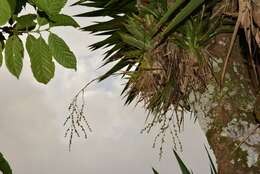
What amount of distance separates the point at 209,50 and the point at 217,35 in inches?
4.0

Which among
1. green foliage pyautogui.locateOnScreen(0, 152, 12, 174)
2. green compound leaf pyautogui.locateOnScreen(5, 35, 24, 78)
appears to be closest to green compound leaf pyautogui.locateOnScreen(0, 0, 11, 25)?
green compound leaf pyautogui.locateOnScreen(5, 35, 24, 78)

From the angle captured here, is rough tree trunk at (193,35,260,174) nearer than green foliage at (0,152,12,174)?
No

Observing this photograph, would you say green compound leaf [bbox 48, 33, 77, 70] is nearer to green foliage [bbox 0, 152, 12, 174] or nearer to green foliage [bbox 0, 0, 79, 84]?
green foliage [bbox 0, 0, 79, 84]

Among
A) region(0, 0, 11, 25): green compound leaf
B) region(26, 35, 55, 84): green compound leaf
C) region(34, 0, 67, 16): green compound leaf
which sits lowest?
region(26, 35, 55, 84): green compound leaf

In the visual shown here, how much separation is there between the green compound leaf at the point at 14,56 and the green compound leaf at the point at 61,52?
0.08 metres

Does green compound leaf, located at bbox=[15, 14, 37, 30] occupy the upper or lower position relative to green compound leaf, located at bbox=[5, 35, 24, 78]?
upper

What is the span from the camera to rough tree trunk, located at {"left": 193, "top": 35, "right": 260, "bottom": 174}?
2.77 metres

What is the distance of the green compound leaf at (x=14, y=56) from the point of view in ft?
4.30

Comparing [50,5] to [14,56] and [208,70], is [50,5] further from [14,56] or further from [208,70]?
[208,70]

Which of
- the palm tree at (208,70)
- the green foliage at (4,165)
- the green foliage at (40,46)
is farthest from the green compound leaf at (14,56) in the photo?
the palm tree at (208,70)

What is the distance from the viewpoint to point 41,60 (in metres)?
1.29

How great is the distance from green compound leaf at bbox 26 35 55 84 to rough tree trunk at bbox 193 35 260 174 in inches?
63.2

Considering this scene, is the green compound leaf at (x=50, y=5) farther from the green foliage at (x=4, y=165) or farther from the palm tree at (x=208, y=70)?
the palm tree at (x=208, y=70)

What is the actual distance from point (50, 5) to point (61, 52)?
0.44ft
